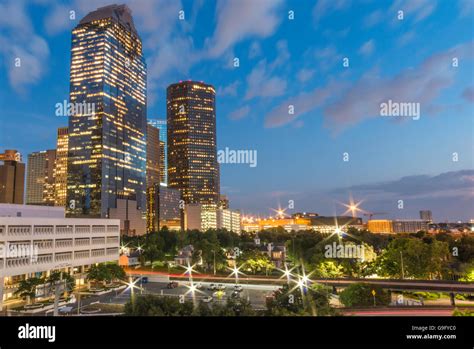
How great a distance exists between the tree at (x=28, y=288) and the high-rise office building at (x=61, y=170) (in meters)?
74.0

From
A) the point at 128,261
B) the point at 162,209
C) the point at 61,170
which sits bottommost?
the point at 128,261

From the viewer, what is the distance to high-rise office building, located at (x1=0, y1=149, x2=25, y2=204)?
51.9m

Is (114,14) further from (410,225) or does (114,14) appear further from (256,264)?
(410,225)

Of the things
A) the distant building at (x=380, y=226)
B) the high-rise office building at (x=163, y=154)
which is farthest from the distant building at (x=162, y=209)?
the distant building at (x=380, y=226)

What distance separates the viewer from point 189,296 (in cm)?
2233

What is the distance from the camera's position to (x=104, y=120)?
7656cm

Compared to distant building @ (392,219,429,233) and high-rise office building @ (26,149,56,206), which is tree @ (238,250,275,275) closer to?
distant building @ (392,219,429,233)

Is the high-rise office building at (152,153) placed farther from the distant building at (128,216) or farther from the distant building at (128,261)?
the distant building at (128,261)

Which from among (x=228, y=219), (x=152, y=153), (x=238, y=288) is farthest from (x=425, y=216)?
(x=238, y=288)

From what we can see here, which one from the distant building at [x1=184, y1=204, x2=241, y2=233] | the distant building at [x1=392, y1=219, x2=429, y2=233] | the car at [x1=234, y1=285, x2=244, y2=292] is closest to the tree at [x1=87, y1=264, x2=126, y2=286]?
the car at [x1=234, y1=285, x2=244, y2=292]

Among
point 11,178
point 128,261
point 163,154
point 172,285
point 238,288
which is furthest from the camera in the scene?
point 163,154

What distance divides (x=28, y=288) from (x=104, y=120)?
62.7 metres

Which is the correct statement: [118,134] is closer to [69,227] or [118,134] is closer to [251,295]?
[69,227]

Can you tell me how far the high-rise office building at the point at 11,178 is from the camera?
2042 inches
